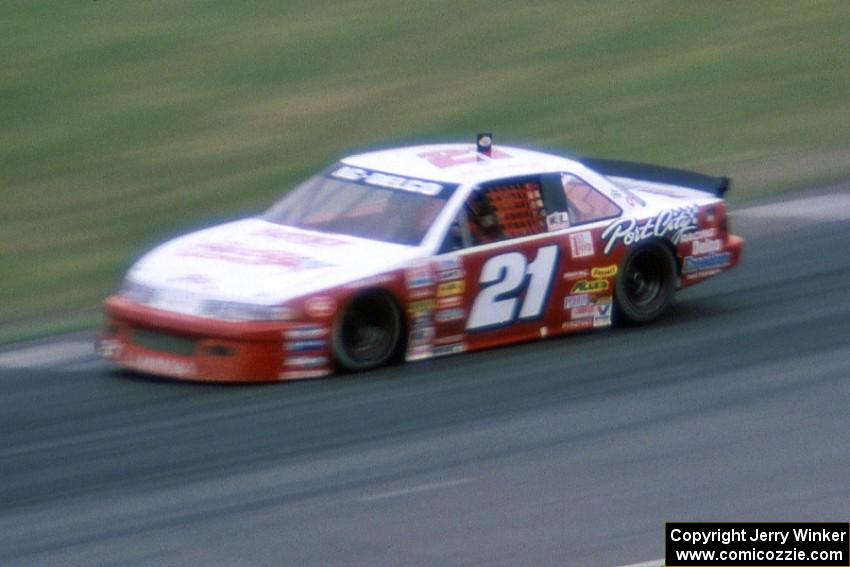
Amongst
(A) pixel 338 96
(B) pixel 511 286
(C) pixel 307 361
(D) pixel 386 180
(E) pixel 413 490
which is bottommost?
(E) pixel 413 490

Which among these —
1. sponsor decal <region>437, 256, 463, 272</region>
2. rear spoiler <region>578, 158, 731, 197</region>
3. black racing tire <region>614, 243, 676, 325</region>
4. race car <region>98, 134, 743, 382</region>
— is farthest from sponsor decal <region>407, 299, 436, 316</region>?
rear spoiler <region>578, 158, 731, 197</region>

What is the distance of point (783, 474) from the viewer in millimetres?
8625

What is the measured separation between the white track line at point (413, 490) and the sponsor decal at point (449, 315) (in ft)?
7.78

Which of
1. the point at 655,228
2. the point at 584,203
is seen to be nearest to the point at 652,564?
the point at 584,203

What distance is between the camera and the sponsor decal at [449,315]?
35.5 feet

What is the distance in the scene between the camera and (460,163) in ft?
38.3

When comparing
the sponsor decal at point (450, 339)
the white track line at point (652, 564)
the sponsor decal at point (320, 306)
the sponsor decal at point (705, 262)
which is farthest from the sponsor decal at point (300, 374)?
the white track line at point (652, 564)

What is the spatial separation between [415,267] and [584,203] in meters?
1.62

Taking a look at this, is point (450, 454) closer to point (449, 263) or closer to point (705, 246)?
point (449, 263)

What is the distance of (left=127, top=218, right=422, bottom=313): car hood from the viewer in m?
10.2

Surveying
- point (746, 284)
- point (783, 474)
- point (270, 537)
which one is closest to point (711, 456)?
point (783, 474)

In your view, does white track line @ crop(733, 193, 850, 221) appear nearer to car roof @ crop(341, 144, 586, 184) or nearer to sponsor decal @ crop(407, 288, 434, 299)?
car roof @ crop(341, 144, 586, 184)

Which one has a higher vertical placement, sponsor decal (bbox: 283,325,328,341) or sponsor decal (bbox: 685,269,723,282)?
sponsor decal (bbox: 283,325,328,341)

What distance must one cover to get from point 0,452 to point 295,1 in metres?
14.1
